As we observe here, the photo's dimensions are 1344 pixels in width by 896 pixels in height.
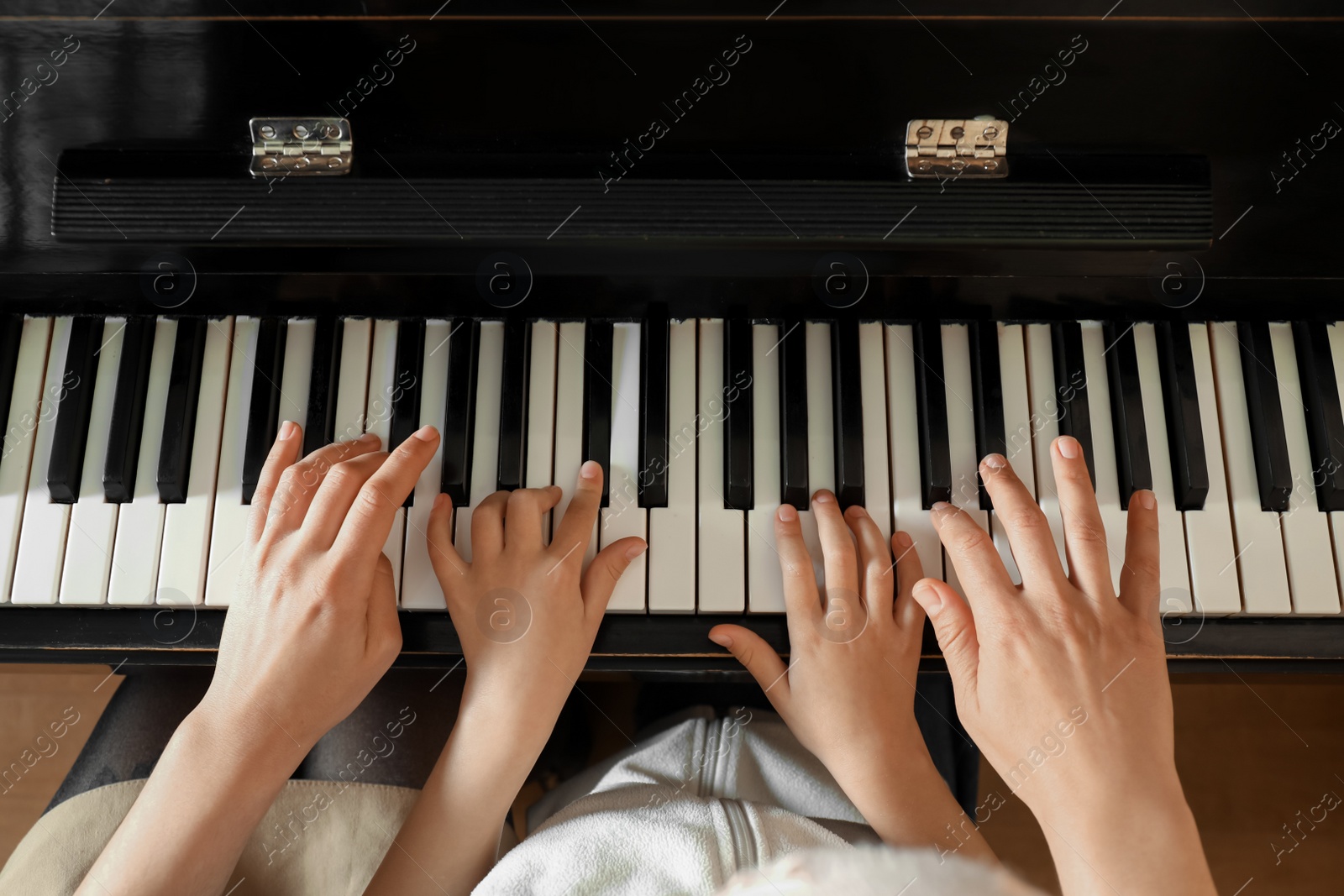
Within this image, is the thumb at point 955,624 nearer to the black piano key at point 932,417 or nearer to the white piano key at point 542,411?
the black piano key at point 932,417

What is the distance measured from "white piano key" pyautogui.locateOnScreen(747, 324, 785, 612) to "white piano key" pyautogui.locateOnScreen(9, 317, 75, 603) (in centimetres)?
86

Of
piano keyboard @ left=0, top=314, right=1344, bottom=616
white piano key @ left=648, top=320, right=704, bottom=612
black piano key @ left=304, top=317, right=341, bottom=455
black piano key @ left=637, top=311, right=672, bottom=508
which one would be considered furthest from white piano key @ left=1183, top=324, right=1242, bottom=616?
black piano key @ left=304, top=317, right=341, bottom=455

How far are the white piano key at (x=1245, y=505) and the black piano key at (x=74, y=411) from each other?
1.58m

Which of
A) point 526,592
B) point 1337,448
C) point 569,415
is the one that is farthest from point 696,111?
point 1337,448

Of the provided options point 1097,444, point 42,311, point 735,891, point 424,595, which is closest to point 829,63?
point 1097,444

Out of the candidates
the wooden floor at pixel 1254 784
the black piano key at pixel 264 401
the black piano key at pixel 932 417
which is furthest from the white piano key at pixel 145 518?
the black piano key at pixel 932 417

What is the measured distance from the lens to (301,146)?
103cm

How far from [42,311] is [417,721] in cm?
82

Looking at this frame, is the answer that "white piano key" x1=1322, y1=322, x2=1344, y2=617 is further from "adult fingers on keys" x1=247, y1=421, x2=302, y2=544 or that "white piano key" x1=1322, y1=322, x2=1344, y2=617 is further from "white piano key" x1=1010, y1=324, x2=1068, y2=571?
"adult fingers on keys" x1=247, y1=421, x2=302, y2=544

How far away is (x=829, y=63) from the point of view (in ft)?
3.26

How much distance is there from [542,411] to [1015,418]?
0.66m

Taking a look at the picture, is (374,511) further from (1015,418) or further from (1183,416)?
(1183,416)

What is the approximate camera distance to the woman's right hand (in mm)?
978

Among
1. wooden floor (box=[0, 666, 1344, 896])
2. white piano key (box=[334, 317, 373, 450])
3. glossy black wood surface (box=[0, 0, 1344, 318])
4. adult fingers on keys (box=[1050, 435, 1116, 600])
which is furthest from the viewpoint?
wooden floor (box=[0, 666, 1344, 896])
